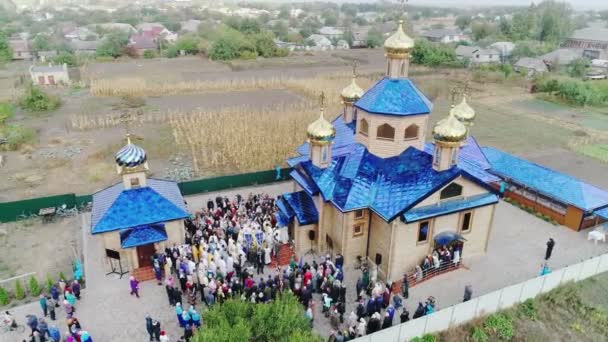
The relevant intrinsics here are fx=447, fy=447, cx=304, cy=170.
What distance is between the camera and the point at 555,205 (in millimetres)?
22656

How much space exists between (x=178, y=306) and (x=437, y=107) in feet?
126

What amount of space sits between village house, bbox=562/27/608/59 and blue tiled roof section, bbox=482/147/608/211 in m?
78.7

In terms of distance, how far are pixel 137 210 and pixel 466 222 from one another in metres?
13.5

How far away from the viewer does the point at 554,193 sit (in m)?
22.5

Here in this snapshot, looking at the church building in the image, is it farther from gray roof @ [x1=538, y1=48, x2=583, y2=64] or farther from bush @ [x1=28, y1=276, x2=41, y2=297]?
gray roof @ [x1=538, y1=48, x2=583, y2=64]

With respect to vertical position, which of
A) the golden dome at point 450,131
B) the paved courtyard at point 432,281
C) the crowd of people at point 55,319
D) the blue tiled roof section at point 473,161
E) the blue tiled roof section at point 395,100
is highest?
the blue tiled roof section at point 395,100

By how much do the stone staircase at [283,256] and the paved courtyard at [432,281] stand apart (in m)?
0.80

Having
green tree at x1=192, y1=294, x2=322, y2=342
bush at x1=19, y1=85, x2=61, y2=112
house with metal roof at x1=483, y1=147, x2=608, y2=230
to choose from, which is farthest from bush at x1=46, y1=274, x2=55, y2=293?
bush at x1=19, y1=85, x2=61, y2=112

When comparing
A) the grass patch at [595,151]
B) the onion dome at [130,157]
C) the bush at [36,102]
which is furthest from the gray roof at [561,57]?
the onion dome at [130,157]

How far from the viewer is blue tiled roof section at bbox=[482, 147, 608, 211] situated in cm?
2172

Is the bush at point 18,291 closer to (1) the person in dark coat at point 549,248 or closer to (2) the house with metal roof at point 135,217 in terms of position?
(2) the house with metal roof at point 135,217

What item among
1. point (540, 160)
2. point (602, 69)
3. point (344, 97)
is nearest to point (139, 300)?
point (344, 97)

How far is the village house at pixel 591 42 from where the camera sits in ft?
296

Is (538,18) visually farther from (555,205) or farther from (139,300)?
(139,300)
